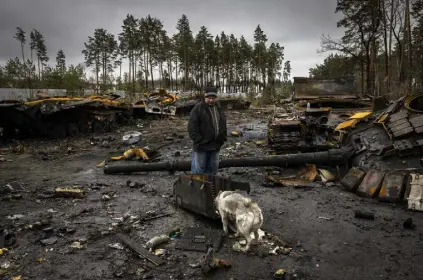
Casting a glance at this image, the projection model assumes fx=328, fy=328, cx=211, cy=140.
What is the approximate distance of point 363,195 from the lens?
5168 millimetres

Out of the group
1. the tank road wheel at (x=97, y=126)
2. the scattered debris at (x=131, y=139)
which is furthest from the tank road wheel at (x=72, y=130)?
the scattered debris at (x=131, y=139)

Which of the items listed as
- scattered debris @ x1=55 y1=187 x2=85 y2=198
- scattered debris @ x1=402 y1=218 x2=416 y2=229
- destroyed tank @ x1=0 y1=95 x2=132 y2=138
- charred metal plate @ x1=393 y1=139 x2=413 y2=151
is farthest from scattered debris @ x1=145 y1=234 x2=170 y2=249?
destroyed tank @ x1=0 y1=95 x2=132 y2=138

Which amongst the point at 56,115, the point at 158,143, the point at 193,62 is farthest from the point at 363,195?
the point at 193,62

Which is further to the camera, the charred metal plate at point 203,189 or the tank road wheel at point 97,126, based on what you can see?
the tank road wheel at point 97,126

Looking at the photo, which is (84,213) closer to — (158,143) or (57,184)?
(57,184)

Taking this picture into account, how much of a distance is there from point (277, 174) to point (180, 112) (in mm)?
11711

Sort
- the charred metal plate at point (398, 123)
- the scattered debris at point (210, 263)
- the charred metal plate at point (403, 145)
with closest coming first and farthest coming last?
the scattered debris at point (210, 263) < the charred metal plate at point (403, 145) < the charred metal plate at point (398, 123)

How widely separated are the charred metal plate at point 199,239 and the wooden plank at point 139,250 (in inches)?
12.4

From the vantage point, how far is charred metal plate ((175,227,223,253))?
345 centimetres

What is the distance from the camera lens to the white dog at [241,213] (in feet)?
10.7

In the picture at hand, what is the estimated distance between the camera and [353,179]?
5426 millimetres

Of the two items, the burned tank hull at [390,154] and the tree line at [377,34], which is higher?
the tree line at [377,34]

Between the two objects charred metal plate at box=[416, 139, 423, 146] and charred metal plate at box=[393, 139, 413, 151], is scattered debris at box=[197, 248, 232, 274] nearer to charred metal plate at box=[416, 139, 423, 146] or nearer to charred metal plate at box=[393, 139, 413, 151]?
charred metal plate at box=[393, 139, 413, 151]

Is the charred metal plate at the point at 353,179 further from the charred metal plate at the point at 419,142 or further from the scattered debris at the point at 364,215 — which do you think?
the scattered debris at the point at 364,215
